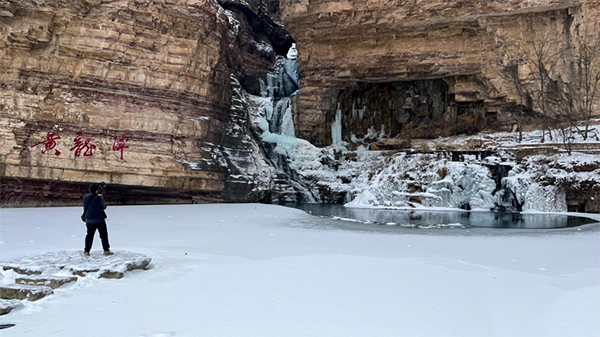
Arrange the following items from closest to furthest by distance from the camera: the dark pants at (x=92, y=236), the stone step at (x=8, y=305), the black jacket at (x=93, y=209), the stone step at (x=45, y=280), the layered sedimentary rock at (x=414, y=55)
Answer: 1. the stone step at (x=8, y=305)
2. the stone step at (x=45, y=280)
3. the dark pants at (x=92, y=236)
4. the black jacket at (x=93, y=209)
5. the layered sedimentary rock at (x=414, y=55)

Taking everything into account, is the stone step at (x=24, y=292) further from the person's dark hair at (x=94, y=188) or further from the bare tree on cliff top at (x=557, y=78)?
the bare tree on cliff top at (x=557, y=78)

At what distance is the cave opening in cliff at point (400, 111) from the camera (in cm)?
2389

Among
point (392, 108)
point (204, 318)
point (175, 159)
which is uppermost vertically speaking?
point (392, 108)

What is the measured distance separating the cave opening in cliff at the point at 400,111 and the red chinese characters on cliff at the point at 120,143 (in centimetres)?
1184

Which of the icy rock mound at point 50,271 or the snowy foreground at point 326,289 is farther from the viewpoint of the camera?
the icy rock mound at point 50,271

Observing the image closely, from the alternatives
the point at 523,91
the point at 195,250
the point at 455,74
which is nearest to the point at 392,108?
the point at 455,74

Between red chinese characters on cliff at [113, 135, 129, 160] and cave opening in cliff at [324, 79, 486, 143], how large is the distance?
38.8 feet

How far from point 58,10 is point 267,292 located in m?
14.3

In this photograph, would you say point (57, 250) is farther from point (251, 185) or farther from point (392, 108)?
point (392, 108)

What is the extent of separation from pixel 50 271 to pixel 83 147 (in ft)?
36.7

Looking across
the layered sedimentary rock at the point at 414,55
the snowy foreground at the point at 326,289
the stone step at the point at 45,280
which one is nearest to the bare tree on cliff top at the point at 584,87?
the layered sedimentary rock at the point at 414,55

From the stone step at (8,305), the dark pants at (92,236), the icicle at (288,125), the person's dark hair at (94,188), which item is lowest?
the stone step at (8,305)

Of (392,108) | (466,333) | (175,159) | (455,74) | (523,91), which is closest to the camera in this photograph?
(466,333)

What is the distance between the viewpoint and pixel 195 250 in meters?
6.43
